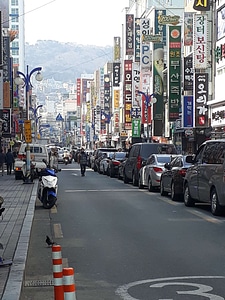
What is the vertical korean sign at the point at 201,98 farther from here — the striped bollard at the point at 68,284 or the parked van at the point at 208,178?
the striped bollard at the point at 68,284

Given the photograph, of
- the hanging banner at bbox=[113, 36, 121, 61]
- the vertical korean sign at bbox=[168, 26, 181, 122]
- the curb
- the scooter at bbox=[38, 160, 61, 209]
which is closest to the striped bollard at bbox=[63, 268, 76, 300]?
the curb

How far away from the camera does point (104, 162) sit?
45.3m

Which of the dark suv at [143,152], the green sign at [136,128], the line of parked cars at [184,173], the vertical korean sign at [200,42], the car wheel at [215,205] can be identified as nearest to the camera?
the car wheel at [215,205]

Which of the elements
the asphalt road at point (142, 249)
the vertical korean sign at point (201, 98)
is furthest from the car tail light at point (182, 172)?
the vertical korean sign at point (201, 98)

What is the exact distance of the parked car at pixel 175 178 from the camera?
21703mm

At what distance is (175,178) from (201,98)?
27552mm

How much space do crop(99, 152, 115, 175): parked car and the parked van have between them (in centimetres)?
2389

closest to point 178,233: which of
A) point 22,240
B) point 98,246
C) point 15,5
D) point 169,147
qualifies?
point 98,246

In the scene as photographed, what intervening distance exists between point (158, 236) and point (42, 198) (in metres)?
6.92

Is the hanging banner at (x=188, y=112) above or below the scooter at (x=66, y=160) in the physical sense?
above

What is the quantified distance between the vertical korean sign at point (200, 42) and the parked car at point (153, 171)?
2060cm

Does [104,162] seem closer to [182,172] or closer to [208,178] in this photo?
[182,172]

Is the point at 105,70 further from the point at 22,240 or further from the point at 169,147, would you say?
the point at 22,240

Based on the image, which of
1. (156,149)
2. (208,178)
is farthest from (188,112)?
(208,178)
